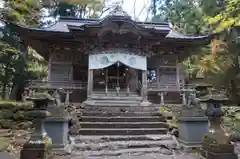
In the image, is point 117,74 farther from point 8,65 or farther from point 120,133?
point 8,65

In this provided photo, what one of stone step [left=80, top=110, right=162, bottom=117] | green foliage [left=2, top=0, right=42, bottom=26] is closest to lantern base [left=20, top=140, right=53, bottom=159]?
stone step [left=80, top=110, right=162, bottom=117]

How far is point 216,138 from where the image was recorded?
4695mm

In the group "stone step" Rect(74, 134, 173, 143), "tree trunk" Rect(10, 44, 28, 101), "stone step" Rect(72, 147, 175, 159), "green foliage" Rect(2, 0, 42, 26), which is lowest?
"stone step" Rect(72, 147, 175, 159)

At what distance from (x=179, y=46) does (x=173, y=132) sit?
274 inches

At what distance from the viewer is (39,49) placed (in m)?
12.9

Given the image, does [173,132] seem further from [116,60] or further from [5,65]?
[5,65]

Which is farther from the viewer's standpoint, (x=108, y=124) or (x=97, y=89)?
(x=97, y=89)

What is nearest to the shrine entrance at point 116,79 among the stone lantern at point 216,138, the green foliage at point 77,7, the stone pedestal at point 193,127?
the stone pedestal at point 193,127

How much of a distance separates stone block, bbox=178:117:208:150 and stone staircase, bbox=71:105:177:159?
0.45 m

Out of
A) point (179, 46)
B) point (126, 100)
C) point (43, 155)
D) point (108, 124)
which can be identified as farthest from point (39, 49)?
point (43, 155)

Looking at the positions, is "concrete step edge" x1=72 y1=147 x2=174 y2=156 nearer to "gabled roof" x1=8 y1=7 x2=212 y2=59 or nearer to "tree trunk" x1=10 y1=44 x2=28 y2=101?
"gabled roof" x1=8 y1=7 x2=212 y2=59

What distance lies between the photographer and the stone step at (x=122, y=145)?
593 cm

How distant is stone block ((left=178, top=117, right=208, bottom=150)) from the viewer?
6.16 meters

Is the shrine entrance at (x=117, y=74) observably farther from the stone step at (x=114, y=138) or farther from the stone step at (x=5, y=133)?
the stone step at (x=5, y=133)
